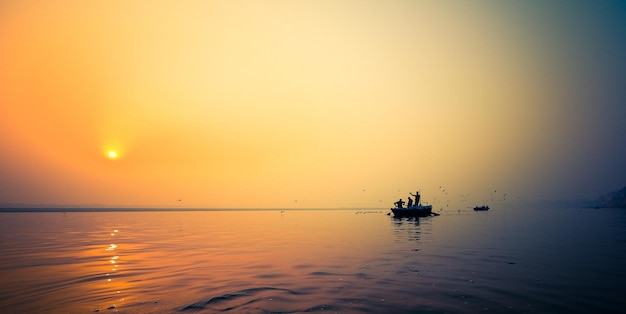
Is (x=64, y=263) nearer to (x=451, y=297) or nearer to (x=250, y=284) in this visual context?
(x=250, y=284)

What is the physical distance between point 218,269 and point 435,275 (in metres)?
15.2

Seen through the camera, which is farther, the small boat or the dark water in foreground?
the small boat

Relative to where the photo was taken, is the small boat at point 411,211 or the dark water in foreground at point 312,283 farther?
the small boat at point 411,211

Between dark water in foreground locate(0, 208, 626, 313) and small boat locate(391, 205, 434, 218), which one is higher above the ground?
small boat locate(391, 205, 434, 218)

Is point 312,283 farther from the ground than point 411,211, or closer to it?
closer to it

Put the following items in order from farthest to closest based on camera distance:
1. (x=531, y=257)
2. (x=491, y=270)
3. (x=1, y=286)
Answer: (x=531, y=257) < (x=491, y=270) < (x=1, y=286)

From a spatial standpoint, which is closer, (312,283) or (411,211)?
(312,283)

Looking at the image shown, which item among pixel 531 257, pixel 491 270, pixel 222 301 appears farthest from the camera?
pixel 531 257

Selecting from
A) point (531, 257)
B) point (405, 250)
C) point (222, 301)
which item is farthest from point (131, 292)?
point (531, 257)

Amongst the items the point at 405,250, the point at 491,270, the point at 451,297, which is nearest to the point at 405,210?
the point at 405,250

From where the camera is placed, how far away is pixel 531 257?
30453mm

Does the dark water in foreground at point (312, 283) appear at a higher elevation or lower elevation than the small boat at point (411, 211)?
lower

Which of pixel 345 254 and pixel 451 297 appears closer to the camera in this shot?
pixel 451 297

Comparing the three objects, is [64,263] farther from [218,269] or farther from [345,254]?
[345,254]
